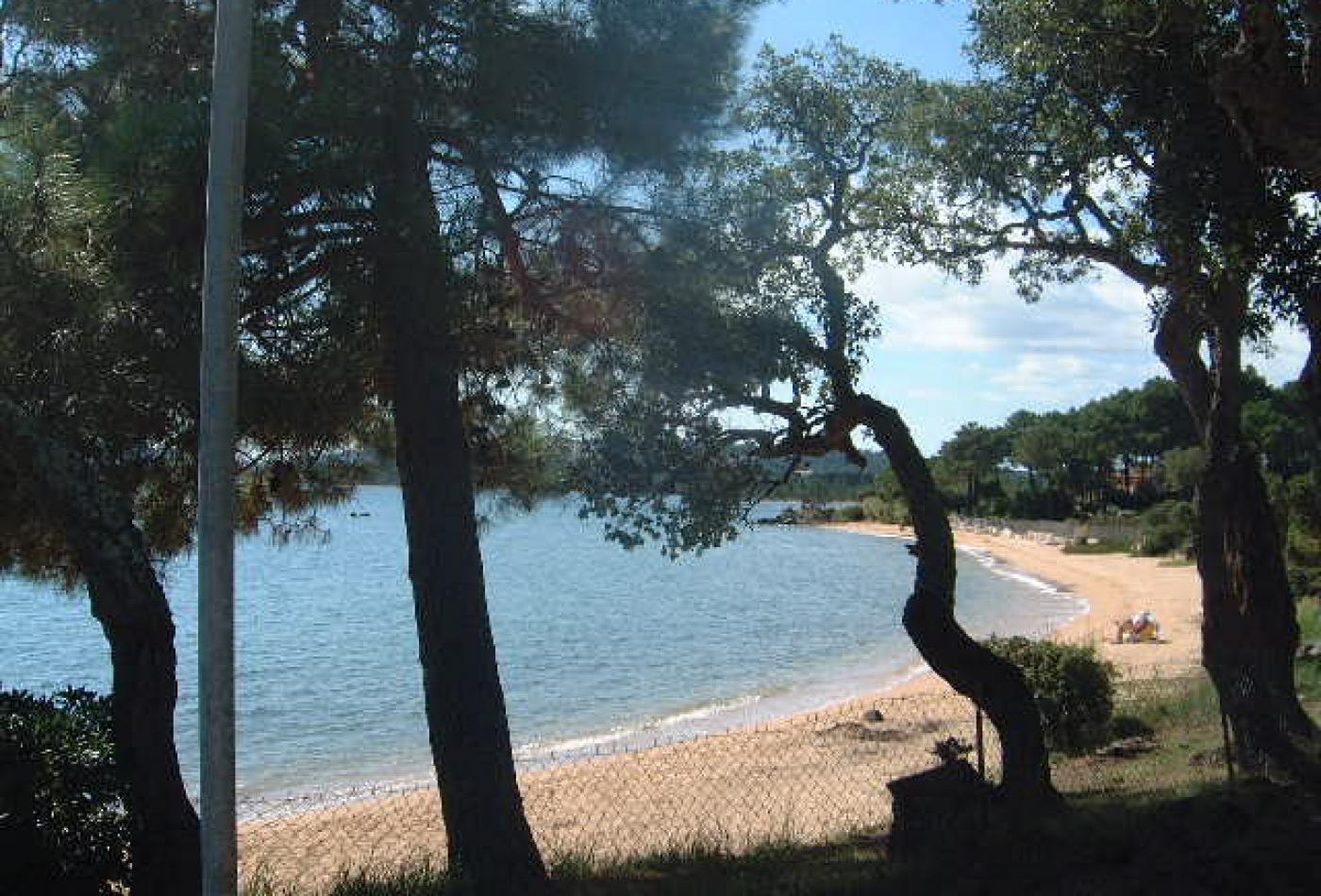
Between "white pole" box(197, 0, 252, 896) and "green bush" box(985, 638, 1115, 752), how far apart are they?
1049 centimetres

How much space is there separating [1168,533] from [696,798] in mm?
53934

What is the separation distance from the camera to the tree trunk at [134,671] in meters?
5.53

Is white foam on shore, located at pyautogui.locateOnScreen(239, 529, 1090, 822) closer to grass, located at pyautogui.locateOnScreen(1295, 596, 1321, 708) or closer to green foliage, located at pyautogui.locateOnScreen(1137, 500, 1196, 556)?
grass, located at pyautogui.locateOnScreen(1295, 596, 1321, 708)

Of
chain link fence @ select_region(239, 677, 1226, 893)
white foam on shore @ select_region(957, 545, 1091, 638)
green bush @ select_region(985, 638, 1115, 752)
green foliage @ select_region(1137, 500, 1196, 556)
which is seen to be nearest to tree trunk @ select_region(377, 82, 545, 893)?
chain link fence @ select_region(239, 677, 1226, 893)

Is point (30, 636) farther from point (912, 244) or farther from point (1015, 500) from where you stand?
point (1015, 500)

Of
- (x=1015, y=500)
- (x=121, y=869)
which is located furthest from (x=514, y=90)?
(x=1015, y=500)

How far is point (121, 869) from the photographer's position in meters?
5.65

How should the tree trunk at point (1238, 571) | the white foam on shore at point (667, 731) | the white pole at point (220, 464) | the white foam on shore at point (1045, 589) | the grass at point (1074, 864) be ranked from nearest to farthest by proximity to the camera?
the white pole at point (220, 464)
the grass at point (1074, 864)
the tree trunk at point (1238, 571)
the white foam on shore at point (667, 731)
the white foam on shore at point (1045, 589)

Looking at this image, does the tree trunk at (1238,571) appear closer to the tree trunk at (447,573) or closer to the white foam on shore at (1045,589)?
the tree trunk at (447,573)

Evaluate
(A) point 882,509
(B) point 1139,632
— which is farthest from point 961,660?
(A) point 882,509

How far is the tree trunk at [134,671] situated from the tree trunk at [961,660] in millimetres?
4913

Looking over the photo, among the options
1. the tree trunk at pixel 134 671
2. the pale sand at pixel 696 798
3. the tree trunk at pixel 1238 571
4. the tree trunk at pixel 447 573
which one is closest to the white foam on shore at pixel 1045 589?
the pale sand at pixel 696 798

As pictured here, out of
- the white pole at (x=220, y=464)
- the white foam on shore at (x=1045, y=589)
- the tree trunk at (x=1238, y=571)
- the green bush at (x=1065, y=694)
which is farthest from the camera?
Result: the white foam on shore at (x=1045, y=589)

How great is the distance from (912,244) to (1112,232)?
1.79m
